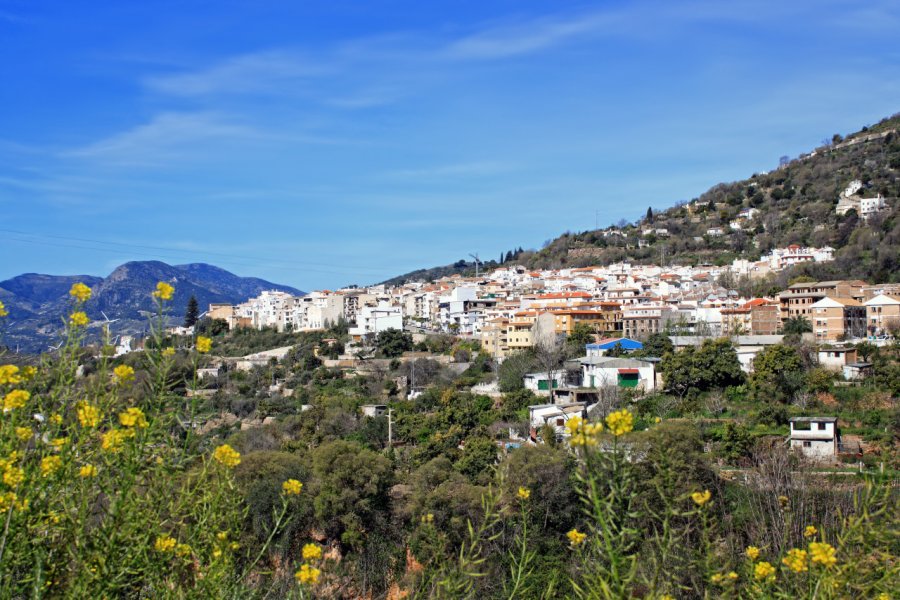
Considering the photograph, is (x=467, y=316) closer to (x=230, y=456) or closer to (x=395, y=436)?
(x=395, y=436)

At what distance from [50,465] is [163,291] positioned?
2.28 ft

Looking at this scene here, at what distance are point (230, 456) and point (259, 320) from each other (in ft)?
164

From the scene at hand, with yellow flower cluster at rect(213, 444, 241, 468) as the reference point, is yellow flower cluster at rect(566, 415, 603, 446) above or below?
above

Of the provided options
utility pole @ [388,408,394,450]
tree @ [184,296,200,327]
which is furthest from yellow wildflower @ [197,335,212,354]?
tree @ [184,296,200,327]

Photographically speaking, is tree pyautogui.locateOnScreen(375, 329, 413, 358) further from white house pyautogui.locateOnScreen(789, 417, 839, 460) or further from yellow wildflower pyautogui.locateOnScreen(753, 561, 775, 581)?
yellow wildflower pyautogui.locateOnScreen(753, 561, 775, 581)

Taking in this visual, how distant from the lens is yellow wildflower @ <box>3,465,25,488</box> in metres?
2.45

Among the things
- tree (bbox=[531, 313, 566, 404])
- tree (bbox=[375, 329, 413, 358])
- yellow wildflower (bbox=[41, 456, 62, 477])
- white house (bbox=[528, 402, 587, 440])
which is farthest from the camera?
tree (bbox=[375, 329, 413, 358])

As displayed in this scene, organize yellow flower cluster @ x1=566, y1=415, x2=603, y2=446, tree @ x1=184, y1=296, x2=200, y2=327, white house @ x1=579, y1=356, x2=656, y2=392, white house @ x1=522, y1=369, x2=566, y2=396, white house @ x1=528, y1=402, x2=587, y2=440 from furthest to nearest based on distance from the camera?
tree @ x1=184, y1=296, x2=200, y2=327 → white house @ x1=522, y1=369, x2=566, y2=396 → white house @ x1=579, y1=356, x2=656, y2=392 → white house @ x1=528, y1=402, x2=587, y2=440 → yellow flower cluster @ x1=566, y1=415, x2=603, y2=446

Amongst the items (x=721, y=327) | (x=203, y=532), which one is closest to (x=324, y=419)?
(x=721, y=327)

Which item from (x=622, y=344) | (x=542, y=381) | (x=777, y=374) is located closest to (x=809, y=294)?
(x=622, y=344)

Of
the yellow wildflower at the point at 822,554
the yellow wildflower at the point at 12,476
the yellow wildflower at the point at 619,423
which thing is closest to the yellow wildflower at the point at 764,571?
the yellow wildflower at the point at 822,554

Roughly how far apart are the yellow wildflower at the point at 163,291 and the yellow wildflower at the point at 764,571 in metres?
2.31

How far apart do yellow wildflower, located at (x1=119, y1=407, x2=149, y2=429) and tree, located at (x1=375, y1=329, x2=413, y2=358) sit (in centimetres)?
3197

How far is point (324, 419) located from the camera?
2391 centimetres
